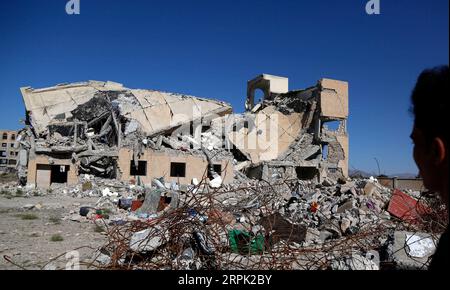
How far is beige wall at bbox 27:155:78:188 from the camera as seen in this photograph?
18562mm

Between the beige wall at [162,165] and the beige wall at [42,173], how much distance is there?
8.36 feet

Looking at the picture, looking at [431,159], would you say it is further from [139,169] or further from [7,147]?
[7,147]

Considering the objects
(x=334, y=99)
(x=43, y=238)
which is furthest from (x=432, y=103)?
(x=334, y=99)

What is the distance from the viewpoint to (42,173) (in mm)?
18859

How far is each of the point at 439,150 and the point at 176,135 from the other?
2457 cm

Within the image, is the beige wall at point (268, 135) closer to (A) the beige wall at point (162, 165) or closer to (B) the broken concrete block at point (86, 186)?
(A) the beige wall at point (162, 165)

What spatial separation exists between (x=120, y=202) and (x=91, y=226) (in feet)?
11.6

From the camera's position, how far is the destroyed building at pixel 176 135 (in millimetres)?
20031

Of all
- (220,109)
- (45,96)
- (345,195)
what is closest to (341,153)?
(220,109)

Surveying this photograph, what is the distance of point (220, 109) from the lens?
1093 inches

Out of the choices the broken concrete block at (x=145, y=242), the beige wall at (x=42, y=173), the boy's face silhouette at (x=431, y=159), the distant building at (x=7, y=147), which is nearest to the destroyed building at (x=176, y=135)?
the beige wall at (x=42, y=173)

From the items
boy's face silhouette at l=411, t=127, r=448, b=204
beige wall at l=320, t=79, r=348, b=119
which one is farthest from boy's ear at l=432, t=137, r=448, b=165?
beige wall at l=320, t=79, r=348, b=119

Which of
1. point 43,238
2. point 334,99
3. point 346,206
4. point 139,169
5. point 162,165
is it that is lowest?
point 43,238
